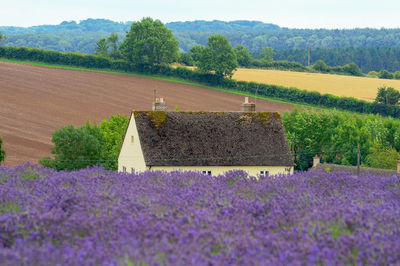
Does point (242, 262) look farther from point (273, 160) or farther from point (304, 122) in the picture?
point (304, 122)

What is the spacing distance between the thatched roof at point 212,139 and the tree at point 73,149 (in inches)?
361

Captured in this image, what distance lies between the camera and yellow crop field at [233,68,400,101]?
93.3 m

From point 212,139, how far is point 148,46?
244 ft

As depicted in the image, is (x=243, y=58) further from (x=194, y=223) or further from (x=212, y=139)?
(x=194, y=223)

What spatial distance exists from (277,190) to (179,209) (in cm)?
243

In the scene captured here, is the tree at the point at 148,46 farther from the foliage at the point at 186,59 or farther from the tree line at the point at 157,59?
the foliage at the point at 186,59

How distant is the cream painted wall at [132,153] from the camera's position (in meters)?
31.5

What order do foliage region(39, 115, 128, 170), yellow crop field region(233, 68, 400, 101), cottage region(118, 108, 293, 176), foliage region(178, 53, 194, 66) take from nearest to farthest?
cottage region(118, 108, 293, 176), foliage region(39, 115, 128, 170), yellow crop field region(233, 68, 400, 101), foliage region(178, 53, 194, 66)

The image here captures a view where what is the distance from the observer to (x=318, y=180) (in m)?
11.4

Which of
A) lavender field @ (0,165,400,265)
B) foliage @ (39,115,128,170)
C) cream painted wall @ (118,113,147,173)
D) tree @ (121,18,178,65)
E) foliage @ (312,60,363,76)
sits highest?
tree @ (121,18,178,65)

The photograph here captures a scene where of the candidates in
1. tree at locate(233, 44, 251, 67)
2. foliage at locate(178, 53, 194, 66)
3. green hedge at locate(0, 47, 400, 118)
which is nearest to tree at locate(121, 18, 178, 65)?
green hedge at locate(0, 47, 400, 118)

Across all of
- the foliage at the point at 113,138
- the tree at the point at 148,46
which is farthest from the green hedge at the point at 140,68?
the foliage at the point at 113,138

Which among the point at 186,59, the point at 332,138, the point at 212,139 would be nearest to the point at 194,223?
the point at 212,139

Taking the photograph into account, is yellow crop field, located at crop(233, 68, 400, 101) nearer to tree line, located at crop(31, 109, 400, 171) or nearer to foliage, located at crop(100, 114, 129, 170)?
tree line, located at crop(31, 109, 400, 171)
